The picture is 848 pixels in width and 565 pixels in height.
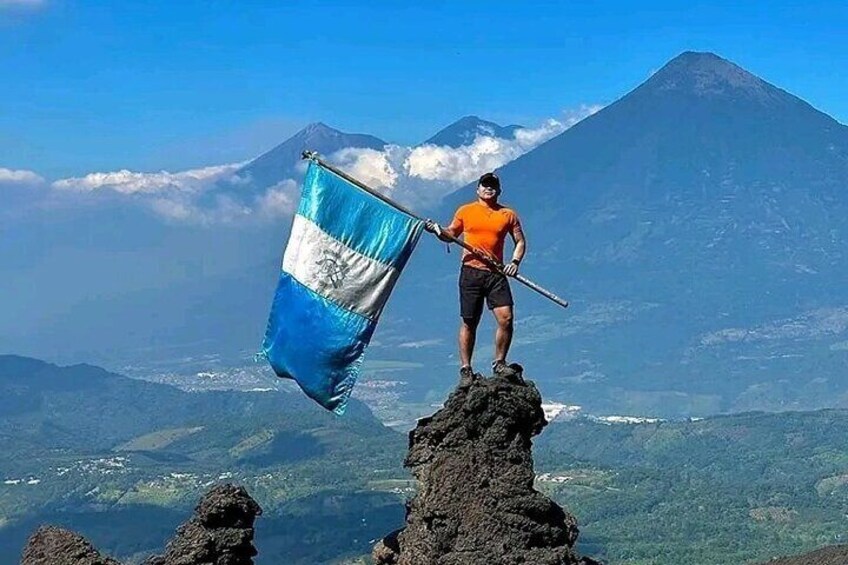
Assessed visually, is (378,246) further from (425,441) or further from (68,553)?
(68,553)

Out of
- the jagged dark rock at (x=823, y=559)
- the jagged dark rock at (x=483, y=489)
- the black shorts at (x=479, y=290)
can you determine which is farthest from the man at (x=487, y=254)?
the jagged dark rock at (x=823, y=559)

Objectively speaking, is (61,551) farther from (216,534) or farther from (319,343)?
(319,343)

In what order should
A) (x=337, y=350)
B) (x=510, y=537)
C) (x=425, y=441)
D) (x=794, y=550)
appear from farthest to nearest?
(x=794, y=550) → (x=337, y=350) → (x=425, y=441) → (x=510, y=537)

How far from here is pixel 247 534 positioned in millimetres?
18703

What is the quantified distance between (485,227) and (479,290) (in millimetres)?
1014

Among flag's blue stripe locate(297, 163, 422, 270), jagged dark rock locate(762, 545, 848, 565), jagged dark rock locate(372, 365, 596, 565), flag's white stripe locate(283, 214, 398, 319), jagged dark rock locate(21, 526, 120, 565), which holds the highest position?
flag's blue stripe locate(297, 163, 422, 270)

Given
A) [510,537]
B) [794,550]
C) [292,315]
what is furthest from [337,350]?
[794,550]

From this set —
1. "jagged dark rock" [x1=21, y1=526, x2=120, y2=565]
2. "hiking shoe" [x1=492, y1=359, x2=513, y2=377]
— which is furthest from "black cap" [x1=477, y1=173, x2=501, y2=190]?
"jagged dark rock" [x1=21, y1=526, x2=120, y2=565]

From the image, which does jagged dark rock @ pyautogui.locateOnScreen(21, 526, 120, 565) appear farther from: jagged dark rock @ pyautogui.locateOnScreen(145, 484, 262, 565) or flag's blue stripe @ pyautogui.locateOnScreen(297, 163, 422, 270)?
flag's blue stripe @ pyautogui.locateOnScreen(297, 163, 422, 270)

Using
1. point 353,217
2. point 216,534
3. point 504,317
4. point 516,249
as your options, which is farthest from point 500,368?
point 216,534

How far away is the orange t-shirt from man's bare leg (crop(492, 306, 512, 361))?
2.76ft

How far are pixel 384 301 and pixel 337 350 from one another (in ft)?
3.56

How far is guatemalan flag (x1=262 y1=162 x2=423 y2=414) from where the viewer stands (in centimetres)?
2042

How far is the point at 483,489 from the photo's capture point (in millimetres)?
17500
